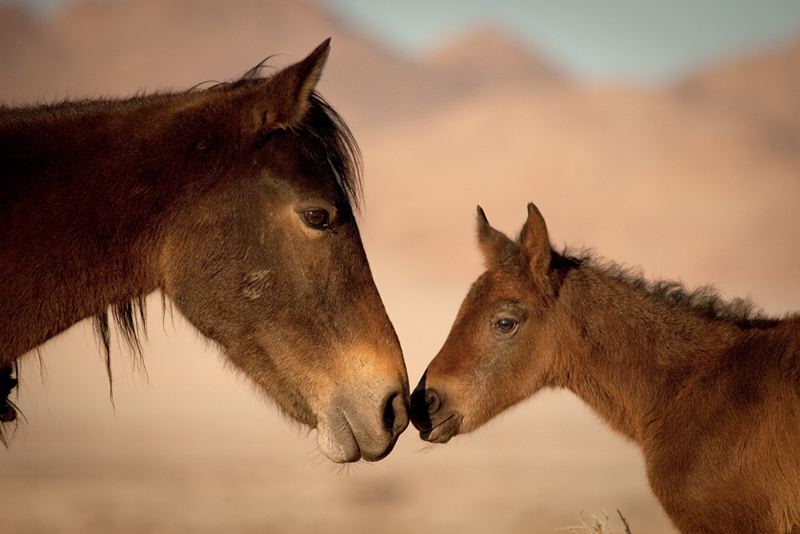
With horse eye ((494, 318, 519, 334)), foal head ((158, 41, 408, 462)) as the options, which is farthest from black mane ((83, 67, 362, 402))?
horse eye ((494, 318, 519, 334))

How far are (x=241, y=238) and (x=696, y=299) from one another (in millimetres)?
3752

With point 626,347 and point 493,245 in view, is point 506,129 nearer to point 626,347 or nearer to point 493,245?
point 493,245

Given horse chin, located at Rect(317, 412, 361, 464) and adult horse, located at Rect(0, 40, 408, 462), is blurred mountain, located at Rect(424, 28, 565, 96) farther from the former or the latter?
horse chin, located at Rect(317, 412, 361, 464)

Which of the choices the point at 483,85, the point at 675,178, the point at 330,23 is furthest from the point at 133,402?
the point at 330,23

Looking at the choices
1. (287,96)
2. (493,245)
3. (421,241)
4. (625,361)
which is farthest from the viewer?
(421,241)

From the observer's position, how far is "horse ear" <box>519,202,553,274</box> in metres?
6.77

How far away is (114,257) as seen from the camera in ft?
13.1

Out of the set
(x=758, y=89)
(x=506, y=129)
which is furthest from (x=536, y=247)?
(x=758, y=89)

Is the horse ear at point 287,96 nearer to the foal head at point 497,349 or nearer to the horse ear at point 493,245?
the foal head at point 497,349

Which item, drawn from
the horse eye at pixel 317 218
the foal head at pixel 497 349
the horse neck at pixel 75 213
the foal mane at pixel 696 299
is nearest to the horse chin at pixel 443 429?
the foal head at pixel 497 349

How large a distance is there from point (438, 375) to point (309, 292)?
A: 269 centimetres

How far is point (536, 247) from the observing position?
6844mm

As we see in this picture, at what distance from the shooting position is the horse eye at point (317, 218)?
13.7 feet

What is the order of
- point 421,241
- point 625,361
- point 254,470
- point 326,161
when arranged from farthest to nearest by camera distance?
point 421,241 → point 254,470 → point 625,361 → point 326,161
